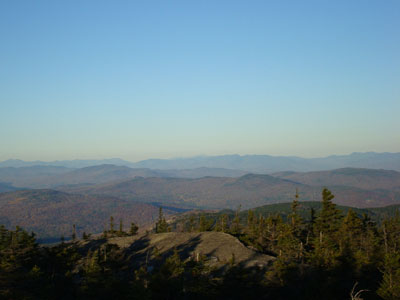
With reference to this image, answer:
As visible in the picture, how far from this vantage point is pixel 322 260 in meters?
46.4

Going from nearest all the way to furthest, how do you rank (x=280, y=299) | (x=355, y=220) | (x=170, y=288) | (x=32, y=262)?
(x=170, y=288) < (x=280, y=299) < (x=32, y=262) < (x=355, y=220)

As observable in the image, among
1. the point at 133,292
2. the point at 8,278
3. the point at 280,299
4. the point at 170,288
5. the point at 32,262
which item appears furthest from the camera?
the point at 32,262

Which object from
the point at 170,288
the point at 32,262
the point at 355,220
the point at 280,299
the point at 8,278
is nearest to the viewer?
the point at 8,278

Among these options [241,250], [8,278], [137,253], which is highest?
[8,278]

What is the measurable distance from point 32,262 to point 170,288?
3397 cm

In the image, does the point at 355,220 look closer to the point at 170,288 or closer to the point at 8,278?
the point at 170,288

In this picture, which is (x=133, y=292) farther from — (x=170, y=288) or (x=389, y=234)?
(x=389, y=234)

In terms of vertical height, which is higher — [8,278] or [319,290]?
[8,278]

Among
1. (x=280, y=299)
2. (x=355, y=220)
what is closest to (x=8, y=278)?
(x=280, y=299)

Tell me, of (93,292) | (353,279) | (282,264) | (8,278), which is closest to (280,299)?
(282,264)

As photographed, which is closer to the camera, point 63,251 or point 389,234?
point 63,251

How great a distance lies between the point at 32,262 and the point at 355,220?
69.1m

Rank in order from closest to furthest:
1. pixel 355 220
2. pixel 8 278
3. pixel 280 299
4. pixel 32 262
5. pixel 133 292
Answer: pixel 8 278, pixel 133 292, pixel 280 299, pixel 32 262, pixel 355 220

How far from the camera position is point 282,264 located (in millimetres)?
43438
